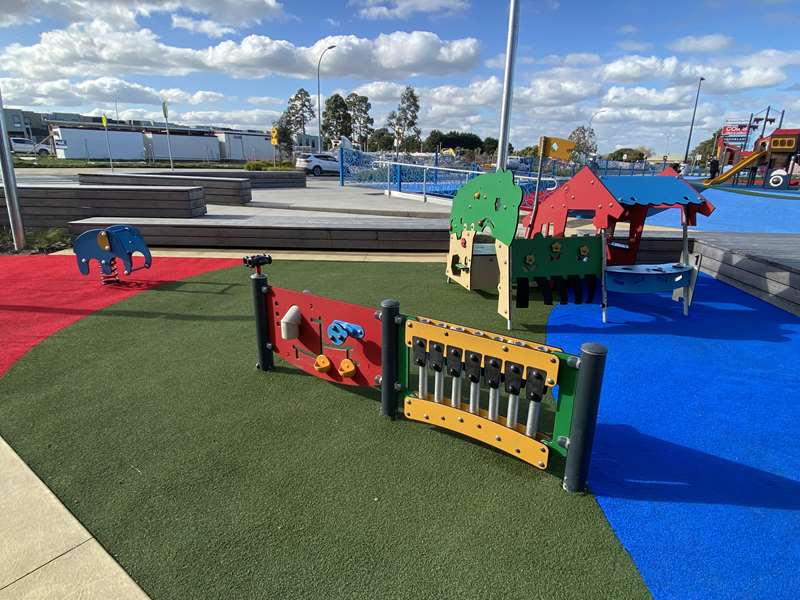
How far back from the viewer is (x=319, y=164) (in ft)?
111

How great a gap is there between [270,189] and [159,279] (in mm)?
15877

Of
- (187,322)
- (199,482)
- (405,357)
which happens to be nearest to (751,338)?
(405,357)

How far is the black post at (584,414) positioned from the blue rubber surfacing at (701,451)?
0.70 feet

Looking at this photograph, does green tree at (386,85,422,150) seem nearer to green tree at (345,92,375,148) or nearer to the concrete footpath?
green tree at (345,92,375,148)

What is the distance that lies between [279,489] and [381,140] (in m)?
79.0

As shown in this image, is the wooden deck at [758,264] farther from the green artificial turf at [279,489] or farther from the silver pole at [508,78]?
the green artificial turf at [279,489]

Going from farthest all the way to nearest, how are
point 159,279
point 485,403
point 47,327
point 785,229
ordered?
point 785,229, point 159,279, point 47,327, point 485,403

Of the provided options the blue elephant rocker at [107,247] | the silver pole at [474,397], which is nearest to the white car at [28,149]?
the blue elephant rocker at [107,247]

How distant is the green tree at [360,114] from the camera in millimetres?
63438

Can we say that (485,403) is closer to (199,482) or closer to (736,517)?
(736,517)

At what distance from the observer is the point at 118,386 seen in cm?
409

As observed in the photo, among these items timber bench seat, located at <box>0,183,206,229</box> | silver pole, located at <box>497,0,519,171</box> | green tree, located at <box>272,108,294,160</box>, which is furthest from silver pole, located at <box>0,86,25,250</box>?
green tree, located at <box>272,108,294,160</box>

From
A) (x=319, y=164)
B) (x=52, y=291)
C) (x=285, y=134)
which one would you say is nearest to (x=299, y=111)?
(x=285, y=134)

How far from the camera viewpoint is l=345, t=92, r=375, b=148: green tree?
6344cm
